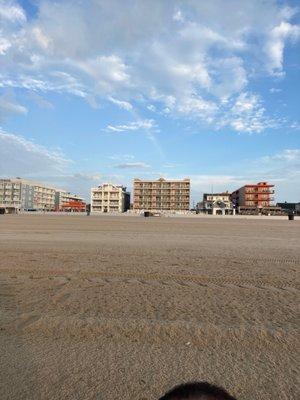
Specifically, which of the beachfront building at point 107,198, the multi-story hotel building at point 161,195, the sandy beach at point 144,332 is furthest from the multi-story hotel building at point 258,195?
the sandy beach at point 144,332

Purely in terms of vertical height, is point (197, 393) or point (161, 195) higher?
point (161, 195)

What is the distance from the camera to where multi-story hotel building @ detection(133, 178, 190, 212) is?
151 meters

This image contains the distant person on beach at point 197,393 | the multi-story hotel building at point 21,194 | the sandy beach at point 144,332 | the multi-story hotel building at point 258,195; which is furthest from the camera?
the multi-story hotel building at point 21,194

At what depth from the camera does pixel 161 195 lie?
499 feet

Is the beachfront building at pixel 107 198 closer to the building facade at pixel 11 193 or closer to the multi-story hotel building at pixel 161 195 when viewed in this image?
the multi-story hotel building at pixel 161 195

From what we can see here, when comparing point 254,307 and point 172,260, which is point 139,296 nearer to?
point 254,307

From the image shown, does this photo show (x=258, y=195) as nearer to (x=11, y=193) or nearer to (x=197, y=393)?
(x=11, y=193)

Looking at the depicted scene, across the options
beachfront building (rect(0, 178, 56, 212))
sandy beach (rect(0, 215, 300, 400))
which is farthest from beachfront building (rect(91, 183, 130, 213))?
sandy beach (rect(0, 215, 300, 400))

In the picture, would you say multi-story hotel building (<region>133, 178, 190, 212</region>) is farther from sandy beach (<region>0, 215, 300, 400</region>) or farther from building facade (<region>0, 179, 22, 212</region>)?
sandy beach (<region>0, 215, 300, 400</region>)

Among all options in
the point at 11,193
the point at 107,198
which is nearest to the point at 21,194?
the point at 11,193

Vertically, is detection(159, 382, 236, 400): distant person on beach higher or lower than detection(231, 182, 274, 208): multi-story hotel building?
lower

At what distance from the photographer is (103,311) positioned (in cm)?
602

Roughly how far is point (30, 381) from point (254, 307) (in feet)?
12.5

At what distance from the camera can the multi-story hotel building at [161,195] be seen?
495 ft
